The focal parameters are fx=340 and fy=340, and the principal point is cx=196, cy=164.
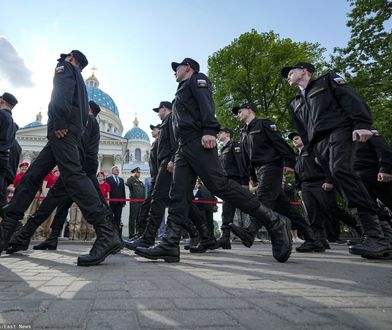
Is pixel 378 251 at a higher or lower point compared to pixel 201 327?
higher

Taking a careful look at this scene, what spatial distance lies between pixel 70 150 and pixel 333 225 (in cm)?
640

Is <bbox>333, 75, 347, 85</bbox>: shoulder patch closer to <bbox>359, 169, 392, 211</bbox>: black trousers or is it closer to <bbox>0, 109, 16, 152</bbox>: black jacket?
<bbox>359, 169, 392, 211</bbox>: black trousers

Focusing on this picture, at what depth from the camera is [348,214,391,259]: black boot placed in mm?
3840

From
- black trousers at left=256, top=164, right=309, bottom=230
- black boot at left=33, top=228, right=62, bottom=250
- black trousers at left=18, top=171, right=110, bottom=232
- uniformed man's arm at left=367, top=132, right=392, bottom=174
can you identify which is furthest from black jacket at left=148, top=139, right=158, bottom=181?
uniformed man's arm at left=367, top=132, right=392, bottom=174

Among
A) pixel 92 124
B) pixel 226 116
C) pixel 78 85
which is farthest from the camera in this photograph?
pixel 226 116

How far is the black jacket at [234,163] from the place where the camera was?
21.3 feet

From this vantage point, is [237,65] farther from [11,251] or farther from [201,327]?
[201,327]

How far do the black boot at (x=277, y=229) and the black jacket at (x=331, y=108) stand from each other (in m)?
1.30

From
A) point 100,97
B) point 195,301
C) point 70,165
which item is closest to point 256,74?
point 70,165

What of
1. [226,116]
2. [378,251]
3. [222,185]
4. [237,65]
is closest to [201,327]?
[222,185]

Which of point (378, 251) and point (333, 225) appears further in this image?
point (333, 225)

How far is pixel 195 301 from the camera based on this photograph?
5.61ft

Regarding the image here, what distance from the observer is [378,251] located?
3820 millimetres

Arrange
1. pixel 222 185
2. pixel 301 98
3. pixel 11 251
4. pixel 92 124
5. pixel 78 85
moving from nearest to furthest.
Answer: pixel 222 185 < pixel 78 85 < pixel 11 251 < pixel 301 98 < pixel 92 124
